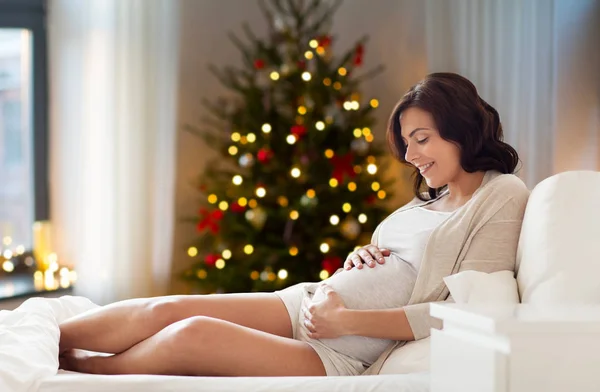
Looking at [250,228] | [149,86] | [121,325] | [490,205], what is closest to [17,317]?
[121,325]

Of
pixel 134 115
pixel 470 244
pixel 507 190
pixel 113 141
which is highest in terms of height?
pixel 134 115

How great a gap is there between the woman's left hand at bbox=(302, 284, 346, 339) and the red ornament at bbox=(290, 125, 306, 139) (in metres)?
2.24

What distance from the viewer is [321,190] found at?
14.0 ft

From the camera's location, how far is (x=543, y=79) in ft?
13.4

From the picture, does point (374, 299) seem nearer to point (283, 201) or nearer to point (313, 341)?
point (313, 341)

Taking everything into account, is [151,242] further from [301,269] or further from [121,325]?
[121,325]

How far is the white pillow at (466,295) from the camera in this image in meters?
1.72

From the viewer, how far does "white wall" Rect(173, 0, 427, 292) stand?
4906mm

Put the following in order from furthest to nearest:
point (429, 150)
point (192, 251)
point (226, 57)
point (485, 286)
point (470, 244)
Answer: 1. point (226, 57)
2. point (192, 251)
3. point (429, 150)
4. point (470, 244)
5. point (485, 286)

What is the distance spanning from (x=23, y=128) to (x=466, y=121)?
313cm

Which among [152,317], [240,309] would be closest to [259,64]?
[240,309]

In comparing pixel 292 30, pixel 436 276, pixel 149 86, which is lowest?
pixel 436 276

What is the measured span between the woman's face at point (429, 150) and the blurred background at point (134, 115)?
1.99m

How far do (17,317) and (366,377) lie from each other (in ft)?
2.93
